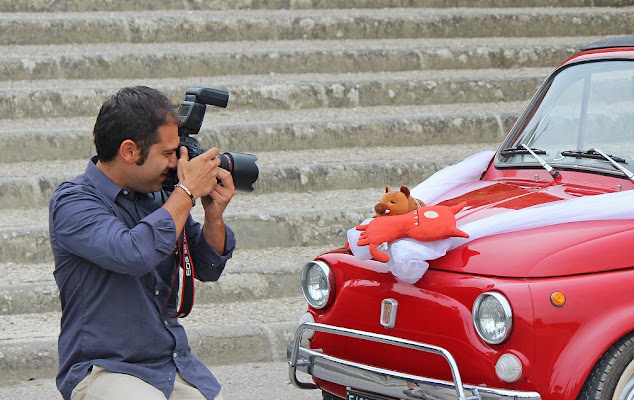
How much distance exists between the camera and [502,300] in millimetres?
3637

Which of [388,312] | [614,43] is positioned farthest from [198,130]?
[614,43]

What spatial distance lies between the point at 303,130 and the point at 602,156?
4568mm

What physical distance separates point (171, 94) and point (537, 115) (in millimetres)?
4738

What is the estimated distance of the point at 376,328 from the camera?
13.3ft

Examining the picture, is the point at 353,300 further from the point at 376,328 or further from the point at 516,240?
the point at 516,240

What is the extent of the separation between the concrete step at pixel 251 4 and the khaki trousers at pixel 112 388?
8142mm

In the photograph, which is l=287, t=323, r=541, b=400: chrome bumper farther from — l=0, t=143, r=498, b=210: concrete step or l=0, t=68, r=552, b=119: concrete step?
l=0, t=68, r=552, b=119: concrete step

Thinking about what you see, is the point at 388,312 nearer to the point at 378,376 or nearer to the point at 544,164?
the point at 378,376

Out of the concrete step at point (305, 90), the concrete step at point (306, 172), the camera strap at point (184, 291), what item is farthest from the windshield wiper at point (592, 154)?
the concrete step at point (305, 90)

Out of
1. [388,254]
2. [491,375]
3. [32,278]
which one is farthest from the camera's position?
[32,278]

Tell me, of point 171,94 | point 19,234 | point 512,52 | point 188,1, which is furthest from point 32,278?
point 512,52

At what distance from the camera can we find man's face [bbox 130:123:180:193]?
3395mm

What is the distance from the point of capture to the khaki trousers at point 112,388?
3.25m

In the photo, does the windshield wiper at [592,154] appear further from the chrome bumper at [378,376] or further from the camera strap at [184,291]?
the camera strap at [184,291]
